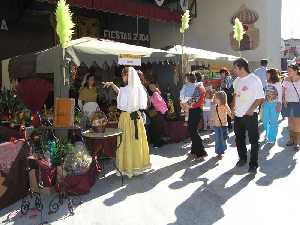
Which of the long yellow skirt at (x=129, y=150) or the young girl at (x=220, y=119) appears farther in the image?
the young girl at (x=220, y=119)

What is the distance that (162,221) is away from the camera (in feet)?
16.0

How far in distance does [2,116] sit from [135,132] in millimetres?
2687

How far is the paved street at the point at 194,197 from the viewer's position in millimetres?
4945

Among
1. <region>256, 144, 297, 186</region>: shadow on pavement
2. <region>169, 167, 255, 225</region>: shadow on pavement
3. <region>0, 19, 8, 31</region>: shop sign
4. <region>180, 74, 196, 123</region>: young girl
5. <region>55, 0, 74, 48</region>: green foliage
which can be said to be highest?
<region>0, 19, 8, 31</region>: shop sign

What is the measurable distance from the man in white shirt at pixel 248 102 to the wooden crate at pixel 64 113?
266cm

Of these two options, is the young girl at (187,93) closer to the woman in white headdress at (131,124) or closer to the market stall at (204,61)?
the woman in white headdress at (131,124)

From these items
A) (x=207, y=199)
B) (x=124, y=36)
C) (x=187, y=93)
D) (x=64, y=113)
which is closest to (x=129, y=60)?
(x=187, y=93)

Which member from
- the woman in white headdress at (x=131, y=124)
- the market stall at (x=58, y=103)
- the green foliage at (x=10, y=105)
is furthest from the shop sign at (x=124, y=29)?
the woman in white headdress at (x=131, y=124)

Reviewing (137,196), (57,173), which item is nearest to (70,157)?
→ (57,173)

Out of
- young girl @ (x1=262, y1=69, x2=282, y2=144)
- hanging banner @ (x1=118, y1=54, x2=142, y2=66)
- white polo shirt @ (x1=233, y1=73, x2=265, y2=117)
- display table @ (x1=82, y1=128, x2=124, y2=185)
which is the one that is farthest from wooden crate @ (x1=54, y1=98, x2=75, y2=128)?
Result: young girl @ (x1=262, y1=69, x2=282, y2=144)

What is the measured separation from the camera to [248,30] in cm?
1914

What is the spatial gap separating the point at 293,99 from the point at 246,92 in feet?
7.99

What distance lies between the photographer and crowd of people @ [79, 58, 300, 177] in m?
6.59

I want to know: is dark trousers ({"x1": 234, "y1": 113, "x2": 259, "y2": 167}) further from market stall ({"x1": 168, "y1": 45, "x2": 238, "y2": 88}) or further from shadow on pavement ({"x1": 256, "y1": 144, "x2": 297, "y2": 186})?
market stall ({"x1": 168, "y1": 45, "x2": 238, "y2": 88})
